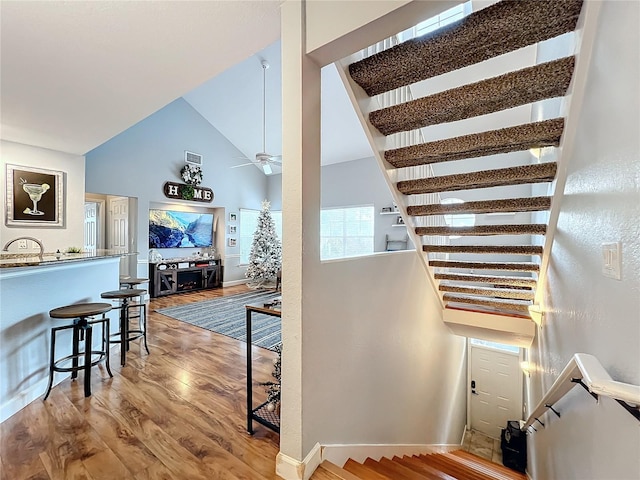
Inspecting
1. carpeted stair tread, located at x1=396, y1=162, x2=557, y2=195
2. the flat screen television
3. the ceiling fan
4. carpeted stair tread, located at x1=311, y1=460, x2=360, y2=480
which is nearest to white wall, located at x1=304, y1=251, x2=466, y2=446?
carpeted stair tread, located at x1=311, y1=460, x2=360, y2=480

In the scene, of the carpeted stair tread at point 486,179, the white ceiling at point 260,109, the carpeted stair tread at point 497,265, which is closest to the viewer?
the carpeted stair tread at point 486,179

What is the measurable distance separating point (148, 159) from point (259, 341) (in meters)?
4.70

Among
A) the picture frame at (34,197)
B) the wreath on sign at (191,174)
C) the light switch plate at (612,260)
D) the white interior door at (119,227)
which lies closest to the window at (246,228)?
the wreath on sign at (191,174)

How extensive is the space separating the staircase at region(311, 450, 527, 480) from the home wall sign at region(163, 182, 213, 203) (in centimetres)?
625

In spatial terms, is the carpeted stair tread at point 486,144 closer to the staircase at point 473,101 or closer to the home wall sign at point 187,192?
the staircase at point 473,101

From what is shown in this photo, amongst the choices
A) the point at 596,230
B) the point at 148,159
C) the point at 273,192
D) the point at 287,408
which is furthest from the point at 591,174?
the point at 273,192

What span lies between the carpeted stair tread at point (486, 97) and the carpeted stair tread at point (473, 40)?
0.12 metres

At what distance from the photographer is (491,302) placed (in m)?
3.40

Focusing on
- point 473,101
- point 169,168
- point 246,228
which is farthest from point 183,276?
point 473,101

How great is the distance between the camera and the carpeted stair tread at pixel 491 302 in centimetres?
324

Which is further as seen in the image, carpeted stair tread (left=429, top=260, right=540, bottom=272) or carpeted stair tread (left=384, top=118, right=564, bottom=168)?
carpeted stair tread (left=429, top=260, right=540, bottom=272)

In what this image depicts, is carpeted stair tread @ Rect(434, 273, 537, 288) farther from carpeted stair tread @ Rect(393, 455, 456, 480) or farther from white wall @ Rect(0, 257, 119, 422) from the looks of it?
white wall @ Rect(0, 257, 119, 422)

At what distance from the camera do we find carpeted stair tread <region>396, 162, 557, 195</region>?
6.24 ft

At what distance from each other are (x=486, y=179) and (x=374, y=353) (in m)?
1.48
